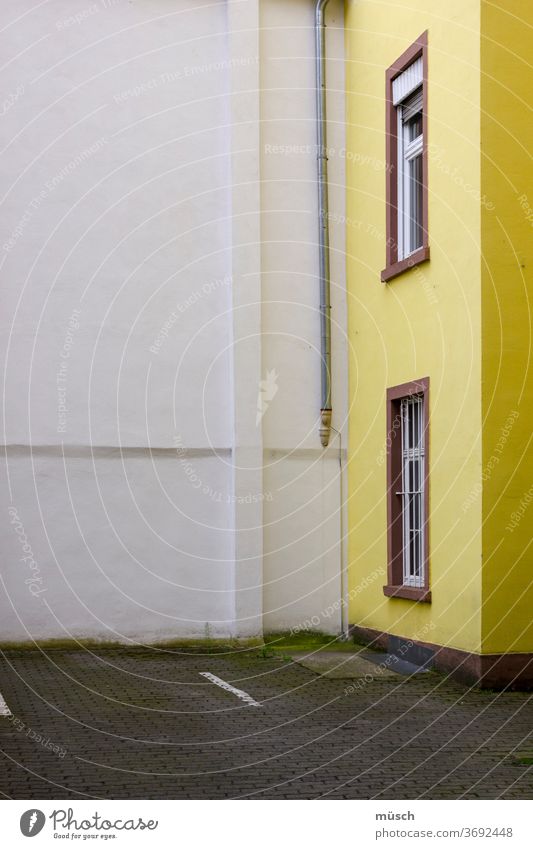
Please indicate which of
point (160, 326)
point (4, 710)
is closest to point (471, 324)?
point (160, 326)

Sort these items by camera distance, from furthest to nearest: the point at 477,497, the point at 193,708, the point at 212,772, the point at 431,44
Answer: the point at 431,44, the point at 477,497, the point at 193,708, the point at 212,772

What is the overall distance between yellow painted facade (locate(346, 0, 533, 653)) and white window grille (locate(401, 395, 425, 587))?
0.32 meters

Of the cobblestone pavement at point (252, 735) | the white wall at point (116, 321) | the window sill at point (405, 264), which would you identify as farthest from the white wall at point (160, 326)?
the window sill at point (405, 264)

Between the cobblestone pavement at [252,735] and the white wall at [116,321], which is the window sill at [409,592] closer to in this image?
the cobblestone pavement at [252,735]

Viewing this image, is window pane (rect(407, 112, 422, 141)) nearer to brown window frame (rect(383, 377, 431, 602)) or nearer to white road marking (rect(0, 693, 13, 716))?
brown window frame (rect(383, 377, 431, 602))

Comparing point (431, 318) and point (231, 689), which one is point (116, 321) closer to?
point (431, 318)

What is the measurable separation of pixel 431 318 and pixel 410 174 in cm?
193

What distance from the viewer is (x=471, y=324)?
11.7m

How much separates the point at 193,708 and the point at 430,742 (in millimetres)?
2414

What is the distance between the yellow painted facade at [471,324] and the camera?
37.5ft

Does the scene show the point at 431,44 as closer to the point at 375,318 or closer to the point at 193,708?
the point at 375,318

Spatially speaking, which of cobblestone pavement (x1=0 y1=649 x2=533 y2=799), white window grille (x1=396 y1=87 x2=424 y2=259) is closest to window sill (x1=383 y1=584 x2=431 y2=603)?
cobblestone pavement (x1=0 y1=649 x2=533 y2=799)

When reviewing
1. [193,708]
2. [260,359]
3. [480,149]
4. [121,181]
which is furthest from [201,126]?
[193,708]

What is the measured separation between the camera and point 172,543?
14.7 meters
